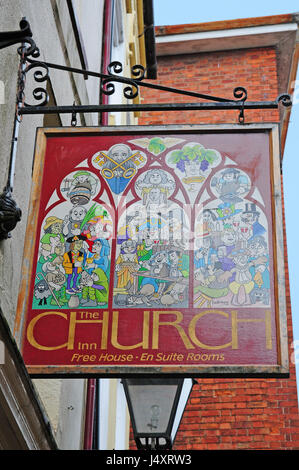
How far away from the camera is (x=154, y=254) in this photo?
4082 mm

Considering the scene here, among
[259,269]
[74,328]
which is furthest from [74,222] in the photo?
[259,269]

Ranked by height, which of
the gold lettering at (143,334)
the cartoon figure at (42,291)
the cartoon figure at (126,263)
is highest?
the cartoon figure at (126,263)

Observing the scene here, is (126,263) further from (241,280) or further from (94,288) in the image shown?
(241,280)

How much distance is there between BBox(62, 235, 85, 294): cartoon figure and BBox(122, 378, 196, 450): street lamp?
4.95 ft

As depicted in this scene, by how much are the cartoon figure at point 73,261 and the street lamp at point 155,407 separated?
4.95 ft

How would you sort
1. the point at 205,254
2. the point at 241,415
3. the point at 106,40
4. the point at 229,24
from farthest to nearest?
the point at 229,24 < the point at 241,415 < the point at 106,40 < the point at 205,254

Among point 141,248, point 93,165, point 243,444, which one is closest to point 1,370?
point 141,248

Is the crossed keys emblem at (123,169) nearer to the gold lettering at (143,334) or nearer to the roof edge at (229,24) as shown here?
the gold lettering at (143,334)

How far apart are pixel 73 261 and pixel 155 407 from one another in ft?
5.69

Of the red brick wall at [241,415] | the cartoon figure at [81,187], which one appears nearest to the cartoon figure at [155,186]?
the cartoon figure at [81,187]

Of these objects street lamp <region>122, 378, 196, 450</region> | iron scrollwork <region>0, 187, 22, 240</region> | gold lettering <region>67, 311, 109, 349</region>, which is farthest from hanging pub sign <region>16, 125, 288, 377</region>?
street lamp <region>122, 378, 196, 450</region>

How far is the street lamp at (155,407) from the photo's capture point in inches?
210

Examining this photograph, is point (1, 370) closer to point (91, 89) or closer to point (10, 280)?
point (10, 280)

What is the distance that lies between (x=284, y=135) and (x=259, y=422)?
543cm
